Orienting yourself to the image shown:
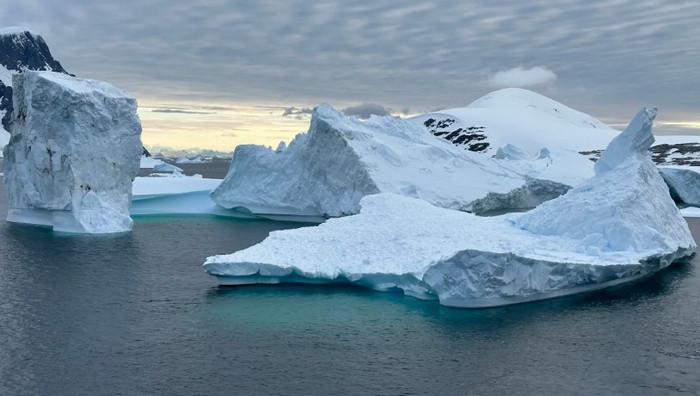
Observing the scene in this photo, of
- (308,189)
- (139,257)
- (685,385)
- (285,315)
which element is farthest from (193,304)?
(308,189)

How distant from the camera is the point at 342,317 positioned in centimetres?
1323

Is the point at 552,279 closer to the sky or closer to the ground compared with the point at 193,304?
closer to the sky

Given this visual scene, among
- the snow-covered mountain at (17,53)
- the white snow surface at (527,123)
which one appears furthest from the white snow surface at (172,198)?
the snow-covered mountain at (17,53)

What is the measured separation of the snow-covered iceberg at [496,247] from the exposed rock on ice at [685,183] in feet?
67.7

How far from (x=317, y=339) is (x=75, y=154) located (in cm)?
1671

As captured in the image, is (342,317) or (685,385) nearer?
(685,385)

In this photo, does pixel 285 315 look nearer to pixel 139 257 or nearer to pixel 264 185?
pixel 139 257

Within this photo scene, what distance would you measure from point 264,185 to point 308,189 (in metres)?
2.33

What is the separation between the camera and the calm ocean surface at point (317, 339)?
9719 mm

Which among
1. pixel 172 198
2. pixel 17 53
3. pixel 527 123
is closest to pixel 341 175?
pixel 172 198

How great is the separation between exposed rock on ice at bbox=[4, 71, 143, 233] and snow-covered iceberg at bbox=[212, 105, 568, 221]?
5438 millimetres

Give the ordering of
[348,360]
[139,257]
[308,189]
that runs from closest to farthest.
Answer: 1. [348,360]
2. [139,257]
3. [308,189]

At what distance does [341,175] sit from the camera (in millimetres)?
27828

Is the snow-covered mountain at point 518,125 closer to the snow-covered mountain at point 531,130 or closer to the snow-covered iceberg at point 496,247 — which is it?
the snow-covered mountain at point 531,130
